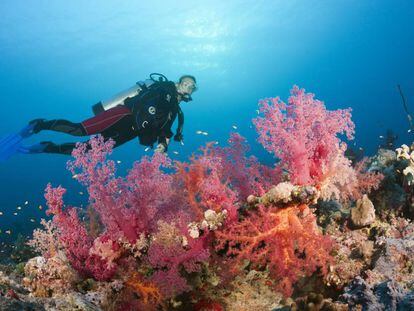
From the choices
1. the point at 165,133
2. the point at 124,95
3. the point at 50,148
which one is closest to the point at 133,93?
the point at 124,95

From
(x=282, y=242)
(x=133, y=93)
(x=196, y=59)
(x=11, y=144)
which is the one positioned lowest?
(x=282, y=242)

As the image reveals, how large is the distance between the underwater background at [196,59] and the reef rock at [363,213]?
17.0 metres

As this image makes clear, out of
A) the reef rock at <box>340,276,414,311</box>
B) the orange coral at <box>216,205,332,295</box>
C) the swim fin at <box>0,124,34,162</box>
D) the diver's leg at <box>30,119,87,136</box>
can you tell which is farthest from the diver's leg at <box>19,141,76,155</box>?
the reef rock at <box>340,276,414,311</box>

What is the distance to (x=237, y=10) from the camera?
181 feet

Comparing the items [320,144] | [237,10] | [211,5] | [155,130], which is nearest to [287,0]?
[237,10]

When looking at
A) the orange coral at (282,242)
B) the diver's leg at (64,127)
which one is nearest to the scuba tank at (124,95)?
the diver's leg at (64,127)

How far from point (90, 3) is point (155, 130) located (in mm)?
48056

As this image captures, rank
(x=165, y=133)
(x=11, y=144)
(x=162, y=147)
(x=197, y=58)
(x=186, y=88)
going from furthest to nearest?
1. (x=197, y=58)
2. (x=186, y=88)
3. (x=165, y=133)
4. (x=11, y=144)
5. (x=162, y=147)

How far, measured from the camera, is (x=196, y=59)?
234ft

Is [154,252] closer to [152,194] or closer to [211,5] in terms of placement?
[152,194]

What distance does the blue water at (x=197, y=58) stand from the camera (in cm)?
5188

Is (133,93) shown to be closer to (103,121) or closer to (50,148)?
(103,121)

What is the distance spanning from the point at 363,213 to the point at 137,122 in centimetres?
614

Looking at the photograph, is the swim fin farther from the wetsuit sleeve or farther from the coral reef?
the coral reef
